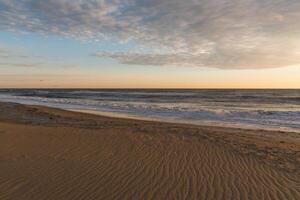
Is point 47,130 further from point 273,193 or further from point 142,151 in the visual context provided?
point 273,193

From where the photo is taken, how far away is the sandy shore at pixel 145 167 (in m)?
5.48

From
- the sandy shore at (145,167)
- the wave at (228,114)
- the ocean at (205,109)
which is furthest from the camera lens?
the ocean at (205,109)

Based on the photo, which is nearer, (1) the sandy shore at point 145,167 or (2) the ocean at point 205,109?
(1) the sandy shore at point 145,167

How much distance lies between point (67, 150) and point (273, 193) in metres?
5.90

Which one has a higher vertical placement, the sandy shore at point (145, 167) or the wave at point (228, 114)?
the sandy shore at point (145, 167)

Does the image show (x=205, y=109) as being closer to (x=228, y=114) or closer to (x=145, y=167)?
(x=228, y=114)

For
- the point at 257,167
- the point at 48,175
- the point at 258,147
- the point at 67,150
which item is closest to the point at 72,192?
the point at 48,175

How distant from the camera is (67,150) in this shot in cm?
856

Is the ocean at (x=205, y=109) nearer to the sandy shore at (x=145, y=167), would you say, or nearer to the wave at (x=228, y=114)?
the wave at (x=228, y=114)

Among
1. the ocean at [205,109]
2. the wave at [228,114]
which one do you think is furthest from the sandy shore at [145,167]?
the ocean at [205,109]

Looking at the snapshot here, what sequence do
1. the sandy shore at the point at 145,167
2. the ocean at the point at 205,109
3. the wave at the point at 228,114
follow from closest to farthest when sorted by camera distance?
1. the sandy shore at the point at 145,167
2. the wave at the point at 228,114
3. the ocean at the point at 205,109

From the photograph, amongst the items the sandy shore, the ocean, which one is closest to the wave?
→ the ocean

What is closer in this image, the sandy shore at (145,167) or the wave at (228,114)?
the sandy shore at (145,167)

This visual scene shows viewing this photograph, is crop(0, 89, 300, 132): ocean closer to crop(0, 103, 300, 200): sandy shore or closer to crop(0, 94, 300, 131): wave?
crop(0, 94, 300, 131): wave
